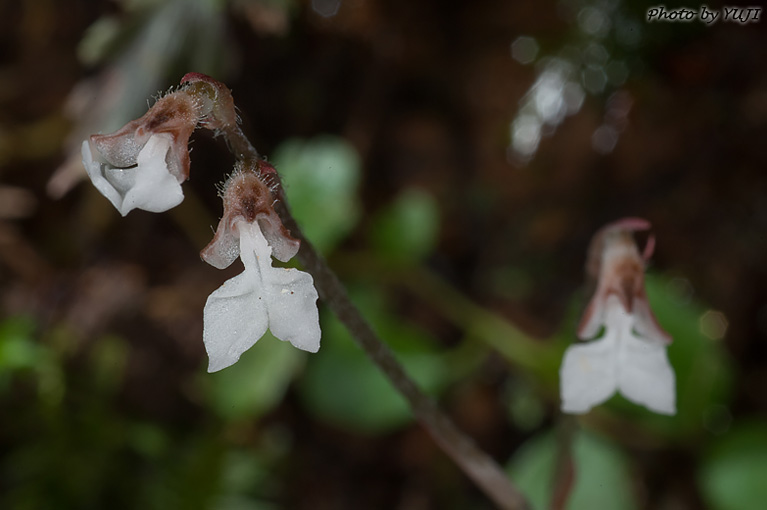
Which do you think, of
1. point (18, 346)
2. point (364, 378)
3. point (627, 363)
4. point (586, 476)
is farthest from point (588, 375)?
point (18, 346)

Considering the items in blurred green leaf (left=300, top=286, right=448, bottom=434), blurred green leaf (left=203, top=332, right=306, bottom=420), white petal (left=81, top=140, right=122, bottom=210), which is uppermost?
white petal (left=81, top=140, right=122, bottom=210)

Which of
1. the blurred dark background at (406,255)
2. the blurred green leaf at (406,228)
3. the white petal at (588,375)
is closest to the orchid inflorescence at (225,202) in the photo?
the white petal at (588,375)

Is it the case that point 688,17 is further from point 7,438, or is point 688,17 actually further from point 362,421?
point 7,438

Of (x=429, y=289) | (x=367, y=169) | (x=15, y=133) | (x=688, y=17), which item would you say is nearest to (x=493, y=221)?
(x=429, y=289)

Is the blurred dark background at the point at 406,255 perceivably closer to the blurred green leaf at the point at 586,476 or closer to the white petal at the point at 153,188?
the blurred green leaf at the point at 586,476

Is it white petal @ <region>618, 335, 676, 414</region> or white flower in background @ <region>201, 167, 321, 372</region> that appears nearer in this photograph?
white flower in background @ <region>201, 167, 321, 372</region>

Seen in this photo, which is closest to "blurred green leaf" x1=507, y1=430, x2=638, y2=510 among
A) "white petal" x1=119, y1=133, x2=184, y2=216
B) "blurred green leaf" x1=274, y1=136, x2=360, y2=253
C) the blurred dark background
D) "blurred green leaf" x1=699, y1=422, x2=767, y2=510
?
the blurred dark background

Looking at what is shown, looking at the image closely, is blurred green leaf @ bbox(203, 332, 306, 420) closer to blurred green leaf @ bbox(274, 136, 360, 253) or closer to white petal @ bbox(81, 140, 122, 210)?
blurred green leaf @ bbox(274, 136, 360, 253)
